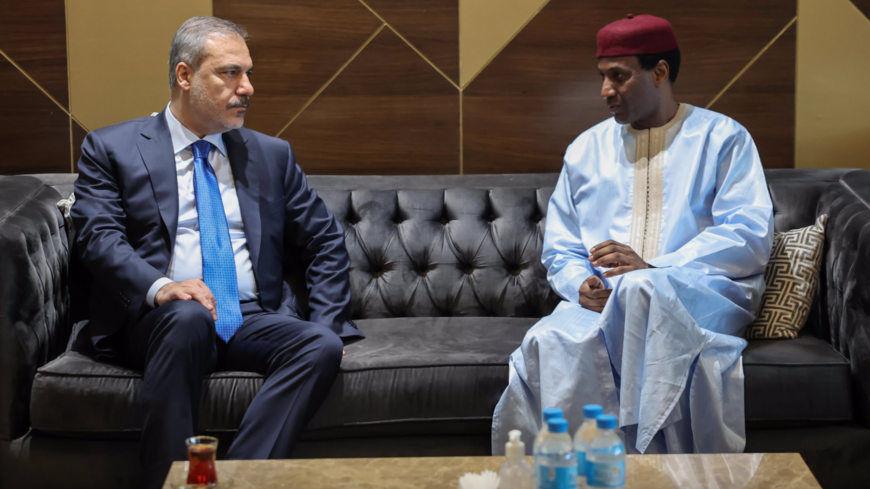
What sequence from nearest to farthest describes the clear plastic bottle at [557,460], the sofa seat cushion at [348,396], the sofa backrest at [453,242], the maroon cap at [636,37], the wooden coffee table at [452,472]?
the clear plastic bottle at [557,460] → the wooden coffee table at [452,472] → the sofa seat cushion at [348,396] → the maroon cap at [636,37] → the sofa backrest at [453,242]

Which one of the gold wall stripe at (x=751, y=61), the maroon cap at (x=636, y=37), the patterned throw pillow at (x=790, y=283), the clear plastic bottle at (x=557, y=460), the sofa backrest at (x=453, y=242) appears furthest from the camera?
the gold wall stripe at (x=751, y=61)

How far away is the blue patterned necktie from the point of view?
2459mm

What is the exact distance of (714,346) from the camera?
2.22 metres

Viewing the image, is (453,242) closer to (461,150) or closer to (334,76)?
(461,150)

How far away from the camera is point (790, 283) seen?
257cm

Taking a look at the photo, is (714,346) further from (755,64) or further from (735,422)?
(755,64)

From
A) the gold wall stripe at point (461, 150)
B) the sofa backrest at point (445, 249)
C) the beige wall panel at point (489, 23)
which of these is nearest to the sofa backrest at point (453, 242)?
the sofa backrest at point (445, 249)

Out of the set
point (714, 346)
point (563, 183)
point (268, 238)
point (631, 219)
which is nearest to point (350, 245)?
point (268, 238)

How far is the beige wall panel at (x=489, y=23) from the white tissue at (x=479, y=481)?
2.18 metres

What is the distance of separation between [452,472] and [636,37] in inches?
65.8

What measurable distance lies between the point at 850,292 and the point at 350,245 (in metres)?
1.66

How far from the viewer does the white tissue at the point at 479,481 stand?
1.44 metres

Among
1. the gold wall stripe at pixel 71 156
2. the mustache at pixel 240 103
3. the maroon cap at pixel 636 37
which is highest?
the maroon cap at pixel 636 37

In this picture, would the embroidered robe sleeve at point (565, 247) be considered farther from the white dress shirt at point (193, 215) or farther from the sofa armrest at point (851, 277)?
the white dress shirt at point (193, 215)
